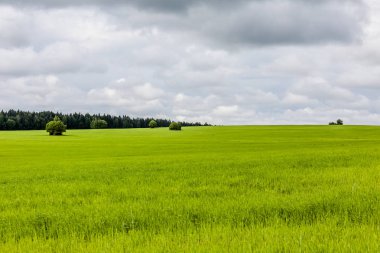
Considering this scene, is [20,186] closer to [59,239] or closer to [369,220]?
[59,239]

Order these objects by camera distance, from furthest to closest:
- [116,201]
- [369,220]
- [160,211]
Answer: [116,201]
[160,211]
[369,220]

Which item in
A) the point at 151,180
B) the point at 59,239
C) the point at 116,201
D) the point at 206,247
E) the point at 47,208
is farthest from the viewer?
the point at 151,180

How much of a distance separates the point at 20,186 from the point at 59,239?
10561 mm

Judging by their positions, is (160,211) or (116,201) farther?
(116,201)

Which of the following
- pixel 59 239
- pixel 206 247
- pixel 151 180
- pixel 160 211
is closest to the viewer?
pixel 206 247

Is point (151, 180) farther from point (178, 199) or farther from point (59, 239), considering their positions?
point (59, 239)

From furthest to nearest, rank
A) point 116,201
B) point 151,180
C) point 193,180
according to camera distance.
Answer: point 151,180, point 193,180, point 116,201

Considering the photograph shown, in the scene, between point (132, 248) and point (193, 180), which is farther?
point (193, 180)

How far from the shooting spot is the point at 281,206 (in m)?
9.88

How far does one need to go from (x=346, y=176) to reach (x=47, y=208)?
1188 cm

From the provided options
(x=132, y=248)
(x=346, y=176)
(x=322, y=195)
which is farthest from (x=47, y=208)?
(x=346, y=176)

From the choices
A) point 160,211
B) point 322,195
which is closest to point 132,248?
point 160,211

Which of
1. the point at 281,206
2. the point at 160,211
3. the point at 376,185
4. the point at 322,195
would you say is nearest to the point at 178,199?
the point at 160,211

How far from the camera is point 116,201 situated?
11961 millimetres
